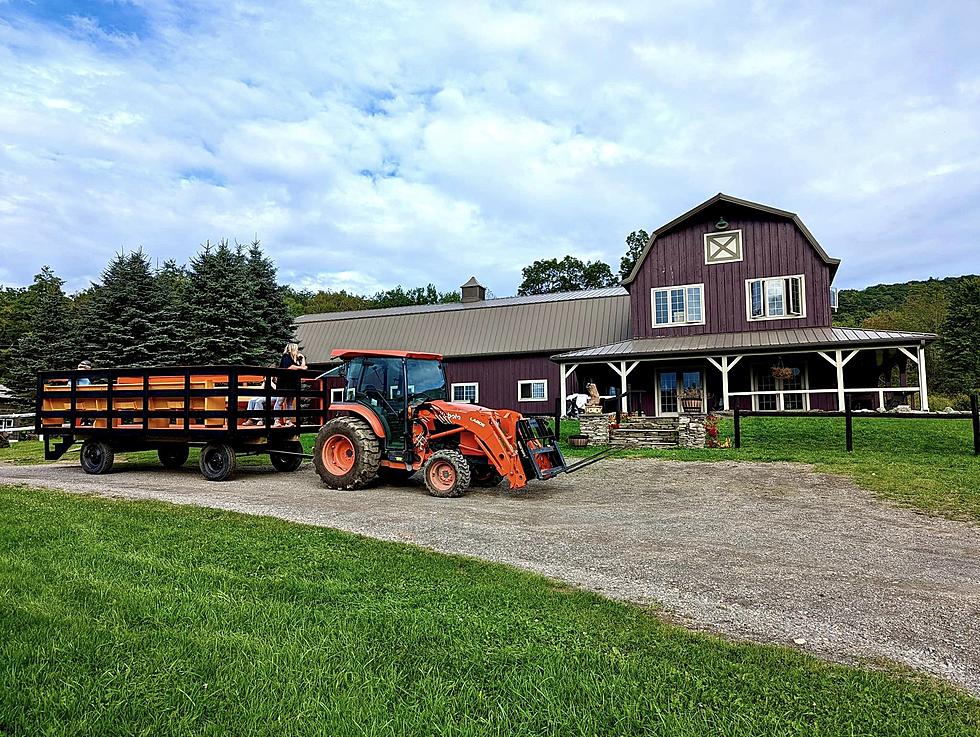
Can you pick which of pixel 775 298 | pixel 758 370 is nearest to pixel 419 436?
pixel 758 370

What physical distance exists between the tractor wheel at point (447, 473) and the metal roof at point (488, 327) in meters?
17.5

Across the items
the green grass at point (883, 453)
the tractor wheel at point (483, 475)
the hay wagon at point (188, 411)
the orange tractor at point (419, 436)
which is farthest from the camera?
the hay wagon at point (188, 411)

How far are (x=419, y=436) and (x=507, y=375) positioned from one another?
17.7m

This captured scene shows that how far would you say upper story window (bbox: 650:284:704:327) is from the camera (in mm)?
24375

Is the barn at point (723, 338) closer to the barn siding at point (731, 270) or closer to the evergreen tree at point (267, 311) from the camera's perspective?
the barn siding at point (731, 270)

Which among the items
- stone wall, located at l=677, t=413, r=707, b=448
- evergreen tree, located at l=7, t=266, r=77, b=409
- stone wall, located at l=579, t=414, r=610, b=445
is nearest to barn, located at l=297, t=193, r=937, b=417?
stone wall, located at l=677, t=413, r=707, b=448

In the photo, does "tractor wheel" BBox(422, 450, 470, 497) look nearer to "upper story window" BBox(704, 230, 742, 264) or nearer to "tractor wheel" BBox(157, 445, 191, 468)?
"tractor wheel" BBox(157, 445, 191, 468)

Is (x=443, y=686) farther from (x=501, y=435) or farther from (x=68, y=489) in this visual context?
(x=68, y=489)

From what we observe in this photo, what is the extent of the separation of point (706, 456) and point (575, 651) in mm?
11524

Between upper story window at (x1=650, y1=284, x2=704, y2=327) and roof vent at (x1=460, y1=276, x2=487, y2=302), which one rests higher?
roof vent at (x1=460, y1=276, x2=487, y2=302)

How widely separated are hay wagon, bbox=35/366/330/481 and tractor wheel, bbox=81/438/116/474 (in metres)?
0.02

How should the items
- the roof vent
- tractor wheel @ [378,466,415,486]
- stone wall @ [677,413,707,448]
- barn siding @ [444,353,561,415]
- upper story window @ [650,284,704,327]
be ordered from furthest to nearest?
the roof vent, barn siding @ [444,353,561,415], upper story window @ [650,284,704,327], stone wall @ [677,413,707,448], tractor wheel @ [378,466,415,486]

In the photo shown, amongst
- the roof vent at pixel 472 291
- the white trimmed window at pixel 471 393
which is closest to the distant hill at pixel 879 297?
the roof vent at pixel 472 291

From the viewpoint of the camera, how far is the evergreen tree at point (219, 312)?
24.2 meters
